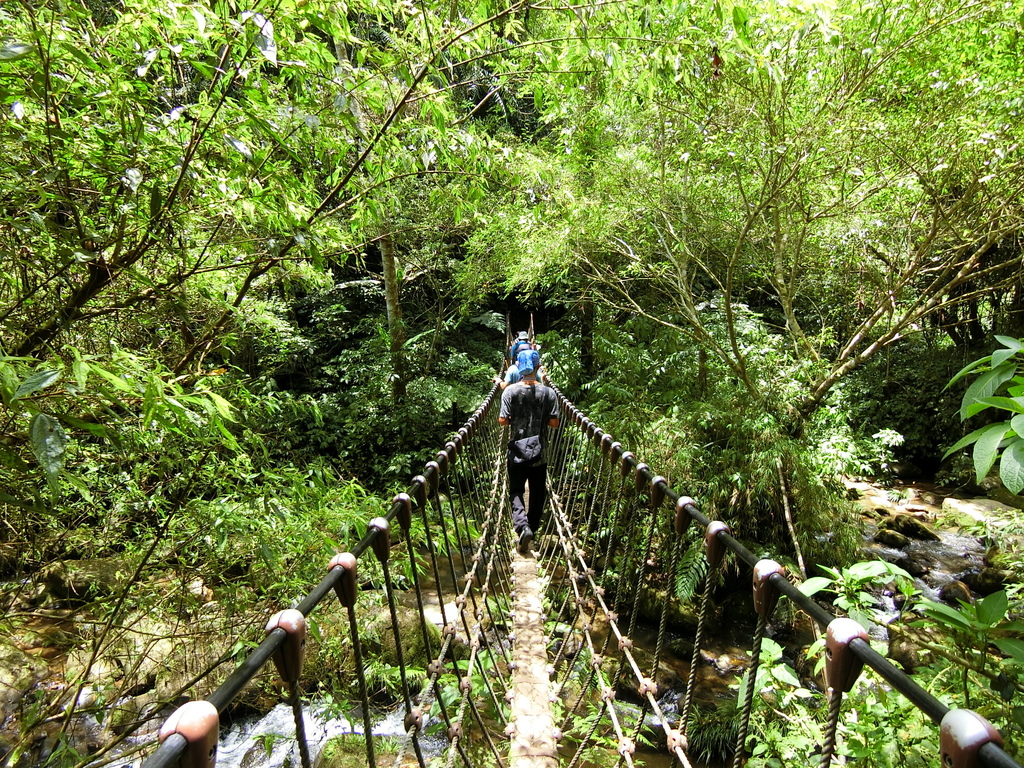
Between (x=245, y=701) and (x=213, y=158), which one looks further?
(x=245, y=701)

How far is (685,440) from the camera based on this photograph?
407 centimetres

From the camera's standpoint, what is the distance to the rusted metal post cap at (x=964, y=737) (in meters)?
0.40

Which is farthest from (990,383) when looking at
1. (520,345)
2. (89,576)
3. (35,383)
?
(520,345)

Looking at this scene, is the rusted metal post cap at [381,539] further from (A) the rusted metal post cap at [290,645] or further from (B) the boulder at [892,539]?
(B) the boulder at [892,539]

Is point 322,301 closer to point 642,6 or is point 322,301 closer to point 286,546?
point 286,546

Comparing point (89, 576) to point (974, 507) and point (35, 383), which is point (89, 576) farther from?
point (974, 507)

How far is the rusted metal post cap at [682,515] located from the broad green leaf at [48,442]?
3.48 ft

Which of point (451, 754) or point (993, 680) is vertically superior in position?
point (993, 680)

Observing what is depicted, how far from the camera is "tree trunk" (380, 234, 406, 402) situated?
5902 mm

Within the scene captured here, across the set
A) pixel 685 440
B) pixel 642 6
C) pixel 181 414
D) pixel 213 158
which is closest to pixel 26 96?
pixel 213 158

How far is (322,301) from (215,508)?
23.9ft

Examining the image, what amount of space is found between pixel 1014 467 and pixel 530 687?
5.12ft

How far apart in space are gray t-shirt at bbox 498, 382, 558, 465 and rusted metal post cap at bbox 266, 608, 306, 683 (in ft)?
7.41

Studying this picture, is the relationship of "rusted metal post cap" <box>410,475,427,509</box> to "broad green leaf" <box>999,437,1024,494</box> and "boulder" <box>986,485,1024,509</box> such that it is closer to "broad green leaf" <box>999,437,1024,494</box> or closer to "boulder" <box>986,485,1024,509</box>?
"broad green leaf" <box>999,437,1024,494</box>
